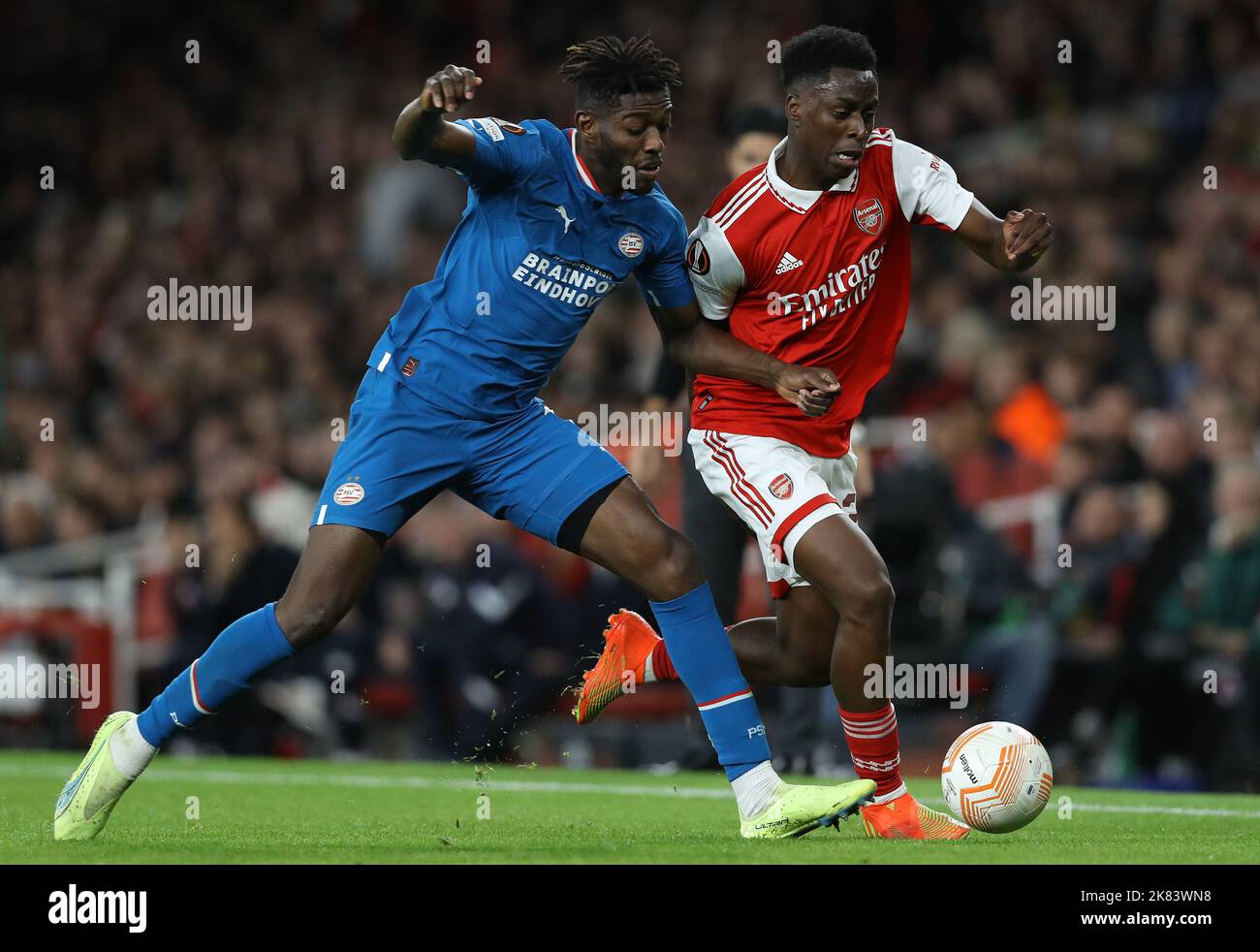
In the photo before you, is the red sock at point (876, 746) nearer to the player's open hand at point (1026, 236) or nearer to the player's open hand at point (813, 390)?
the player's open hand at point (813, 390)

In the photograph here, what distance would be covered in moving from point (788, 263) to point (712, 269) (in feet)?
0.84

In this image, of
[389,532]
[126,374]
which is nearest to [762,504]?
[389,532]

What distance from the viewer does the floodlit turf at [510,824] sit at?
5.39m

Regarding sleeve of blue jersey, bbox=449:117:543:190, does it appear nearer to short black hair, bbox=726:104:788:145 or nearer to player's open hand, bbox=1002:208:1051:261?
player's open hand, bbox=1002:208:1051:261

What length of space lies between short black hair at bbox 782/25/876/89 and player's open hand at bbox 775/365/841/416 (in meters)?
0.96

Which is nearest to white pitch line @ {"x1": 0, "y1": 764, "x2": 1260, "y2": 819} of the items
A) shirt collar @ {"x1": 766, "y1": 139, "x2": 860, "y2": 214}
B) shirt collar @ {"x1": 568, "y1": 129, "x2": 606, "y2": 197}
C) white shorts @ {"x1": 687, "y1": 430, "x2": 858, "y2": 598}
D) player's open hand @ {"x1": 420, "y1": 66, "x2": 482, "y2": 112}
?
white shorts @ {"x1": 687, "y1": 430, "x2": 858, "y2": 598}

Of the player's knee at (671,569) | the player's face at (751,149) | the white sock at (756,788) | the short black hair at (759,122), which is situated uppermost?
the short black hair at (759,122)

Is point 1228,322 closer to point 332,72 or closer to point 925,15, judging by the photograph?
point 925,15

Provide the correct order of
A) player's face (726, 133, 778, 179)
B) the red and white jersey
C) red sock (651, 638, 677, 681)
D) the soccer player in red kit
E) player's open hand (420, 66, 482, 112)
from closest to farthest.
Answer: player's open hand (420, 66, 482, 112) < the soccer player in red kit < the red and white jersey < red sock (651, 638, 677, 681) < player's face (726, 133, 778, 179)

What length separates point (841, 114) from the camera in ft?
19.8

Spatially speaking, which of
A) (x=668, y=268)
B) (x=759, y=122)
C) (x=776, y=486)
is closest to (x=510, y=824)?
(x=776, y=486)

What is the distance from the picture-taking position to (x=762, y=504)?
20.2ft

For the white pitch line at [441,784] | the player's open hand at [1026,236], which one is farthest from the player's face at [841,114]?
the white pitch line at [441,784]

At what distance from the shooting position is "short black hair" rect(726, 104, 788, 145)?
7.99 meters
